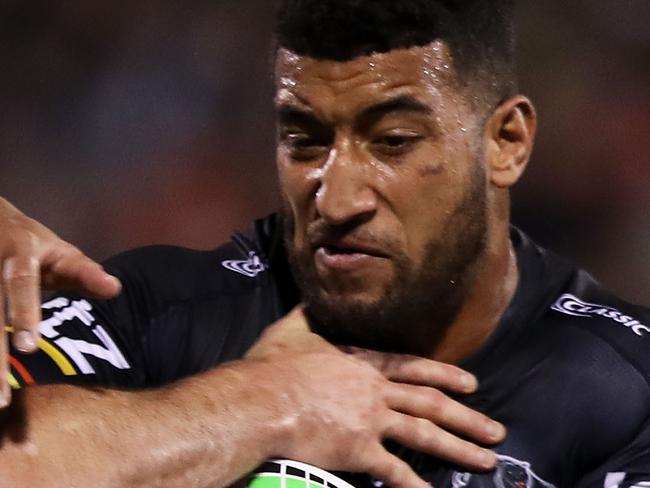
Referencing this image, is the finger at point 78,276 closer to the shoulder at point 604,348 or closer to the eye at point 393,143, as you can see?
the eye at point 393,143

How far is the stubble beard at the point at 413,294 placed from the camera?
1.77 m

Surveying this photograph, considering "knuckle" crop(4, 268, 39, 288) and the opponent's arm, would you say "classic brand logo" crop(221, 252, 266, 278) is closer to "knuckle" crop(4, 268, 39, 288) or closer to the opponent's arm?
the opponent's arm

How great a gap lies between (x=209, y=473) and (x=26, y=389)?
263 mm

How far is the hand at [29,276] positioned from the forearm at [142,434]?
91mm

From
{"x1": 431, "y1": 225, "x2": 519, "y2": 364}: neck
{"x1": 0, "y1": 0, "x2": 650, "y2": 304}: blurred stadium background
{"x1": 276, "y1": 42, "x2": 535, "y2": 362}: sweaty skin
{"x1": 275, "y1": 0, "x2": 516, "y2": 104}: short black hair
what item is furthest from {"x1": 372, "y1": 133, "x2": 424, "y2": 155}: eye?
{"x1": 0, "y1": 0, "x2": 650, "y2": 304}: blurred stadium background

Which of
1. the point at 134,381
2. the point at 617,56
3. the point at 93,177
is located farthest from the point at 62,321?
the point at 617,56

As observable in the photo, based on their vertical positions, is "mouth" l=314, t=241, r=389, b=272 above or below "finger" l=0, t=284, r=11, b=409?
above

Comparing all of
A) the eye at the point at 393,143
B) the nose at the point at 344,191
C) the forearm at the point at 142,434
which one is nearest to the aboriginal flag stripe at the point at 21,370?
the forearm at the point at 142,434

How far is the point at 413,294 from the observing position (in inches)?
71.0

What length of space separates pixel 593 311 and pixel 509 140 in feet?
1.03

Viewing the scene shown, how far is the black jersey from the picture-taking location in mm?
1740

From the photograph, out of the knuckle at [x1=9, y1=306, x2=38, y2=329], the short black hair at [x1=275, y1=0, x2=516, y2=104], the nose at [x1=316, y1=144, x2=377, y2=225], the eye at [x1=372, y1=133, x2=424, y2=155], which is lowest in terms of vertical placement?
the knuckle at [x1=9, y1=306, x2=38, y2=329]

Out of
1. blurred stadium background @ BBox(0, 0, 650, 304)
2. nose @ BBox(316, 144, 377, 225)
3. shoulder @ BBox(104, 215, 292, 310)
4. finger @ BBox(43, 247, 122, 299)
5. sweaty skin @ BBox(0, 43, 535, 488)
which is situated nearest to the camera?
finger @ BBox(43, 247, 122, 299)

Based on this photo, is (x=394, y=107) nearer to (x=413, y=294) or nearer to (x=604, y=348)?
(x=413, y=294)
